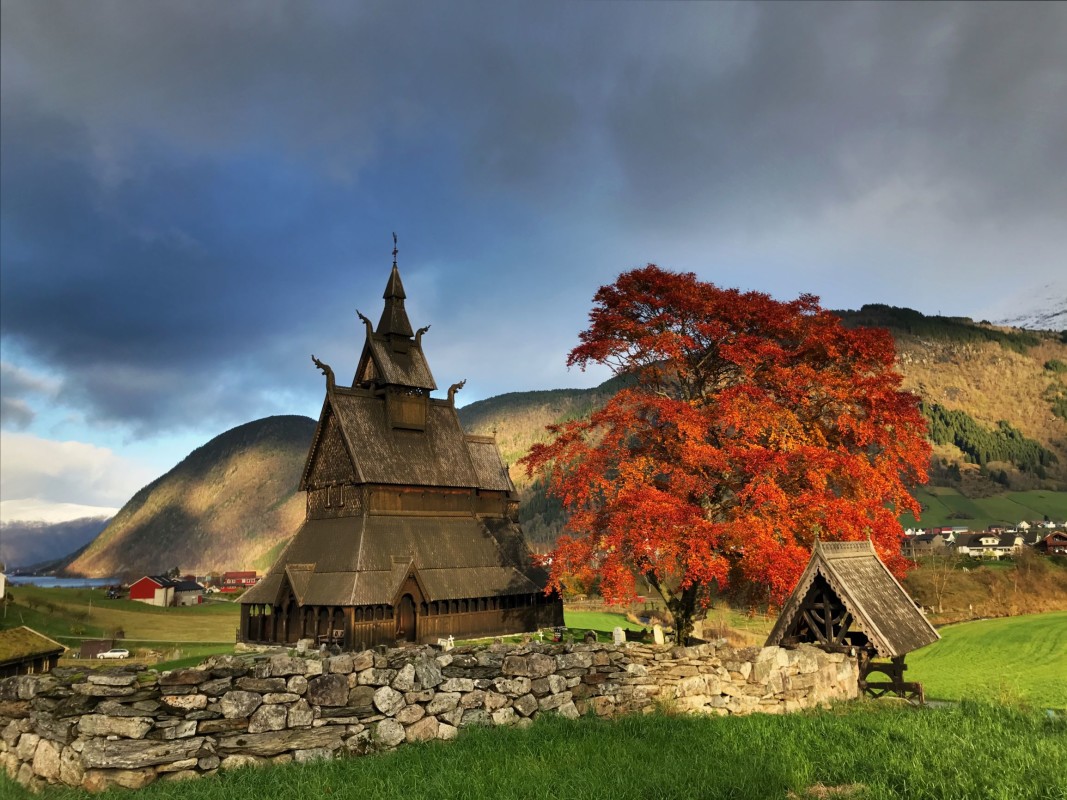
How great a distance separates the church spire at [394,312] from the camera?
48.3 metres

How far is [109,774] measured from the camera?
9242 millimetres

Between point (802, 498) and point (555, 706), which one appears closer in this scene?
point (555, 706)

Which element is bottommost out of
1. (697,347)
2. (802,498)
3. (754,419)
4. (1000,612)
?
(1000,612)

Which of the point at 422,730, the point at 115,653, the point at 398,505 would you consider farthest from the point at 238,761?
the point at 115,653

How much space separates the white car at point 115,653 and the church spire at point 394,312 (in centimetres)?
2675

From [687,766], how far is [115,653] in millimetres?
50224

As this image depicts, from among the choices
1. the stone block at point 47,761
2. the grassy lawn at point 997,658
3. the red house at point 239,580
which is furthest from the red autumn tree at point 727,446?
the red house at point 239,580

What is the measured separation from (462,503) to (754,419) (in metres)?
25.1

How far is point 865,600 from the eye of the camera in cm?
1574

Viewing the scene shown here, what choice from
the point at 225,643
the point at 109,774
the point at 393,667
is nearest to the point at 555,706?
the point at 393,667

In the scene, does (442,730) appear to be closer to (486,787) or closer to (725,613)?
(486,787)

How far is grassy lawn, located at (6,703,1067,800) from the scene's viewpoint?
324 inches

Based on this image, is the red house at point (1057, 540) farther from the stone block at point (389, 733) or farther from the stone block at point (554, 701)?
the stone block at point (389, 733)

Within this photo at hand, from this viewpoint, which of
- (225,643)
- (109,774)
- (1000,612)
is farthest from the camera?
(1000,612)
